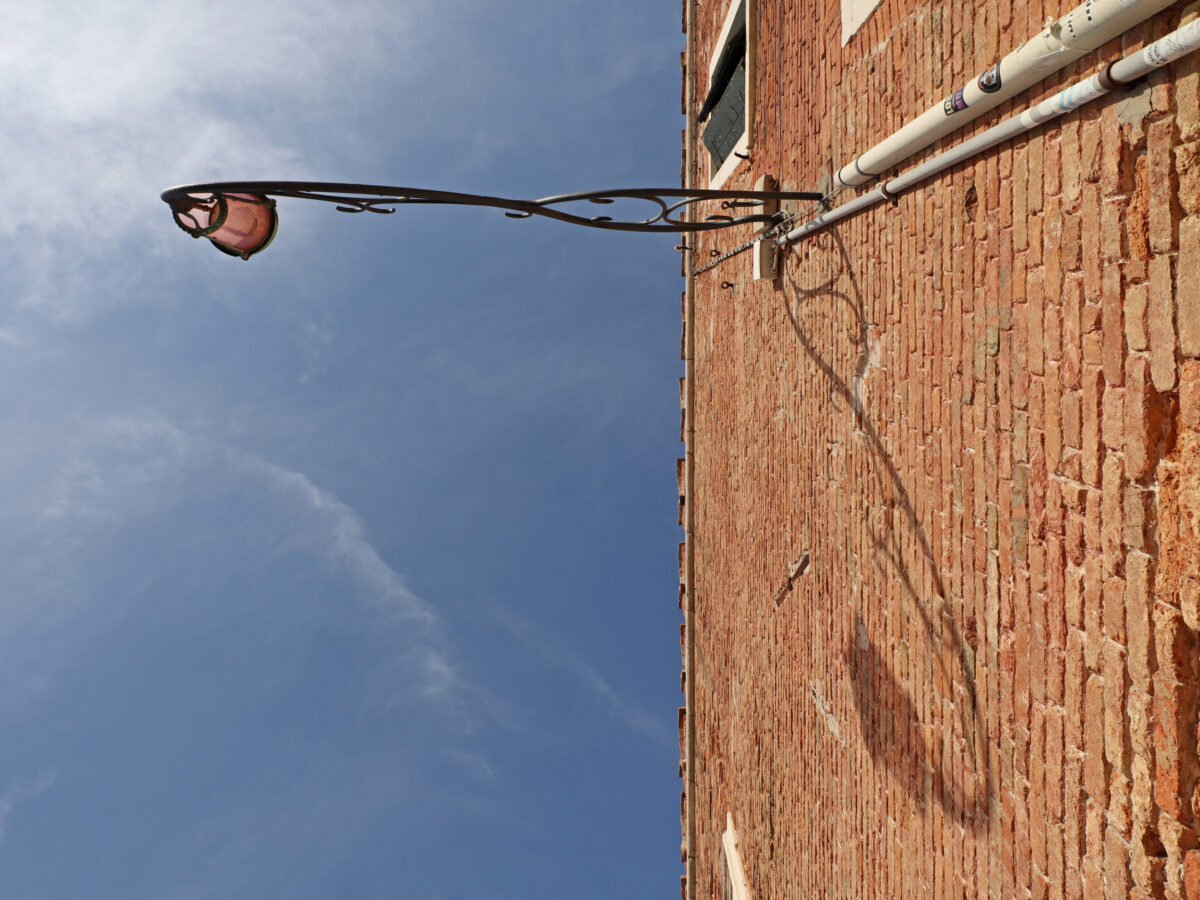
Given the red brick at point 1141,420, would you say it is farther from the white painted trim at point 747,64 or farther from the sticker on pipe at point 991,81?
the white painted trim at point 747,64

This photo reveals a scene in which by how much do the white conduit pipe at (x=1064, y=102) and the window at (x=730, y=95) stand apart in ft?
9.26

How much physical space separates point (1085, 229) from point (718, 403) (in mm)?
5015

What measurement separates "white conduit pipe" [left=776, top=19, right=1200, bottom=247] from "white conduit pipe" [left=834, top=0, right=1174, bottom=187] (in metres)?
0.09

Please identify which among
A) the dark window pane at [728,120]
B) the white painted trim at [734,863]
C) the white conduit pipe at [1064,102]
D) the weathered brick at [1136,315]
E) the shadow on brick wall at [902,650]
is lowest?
the white painted trim at [734,863]

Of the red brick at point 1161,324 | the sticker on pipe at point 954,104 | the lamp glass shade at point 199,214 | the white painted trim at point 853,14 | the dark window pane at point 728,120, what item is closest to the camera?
the red brick at point 1161,324

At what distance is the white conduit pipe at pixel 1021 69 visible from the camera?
2.00 metres

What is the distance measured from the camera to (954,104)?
109 inches

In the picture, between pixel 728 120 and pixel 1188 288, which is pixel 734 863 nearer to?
pixel 1188 288

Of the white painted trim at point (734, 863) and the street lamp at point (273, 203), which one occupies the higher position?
the street lamp at point (273, 203)

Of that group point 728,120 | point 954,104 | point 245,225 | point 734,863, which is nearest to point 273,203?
point 245,225

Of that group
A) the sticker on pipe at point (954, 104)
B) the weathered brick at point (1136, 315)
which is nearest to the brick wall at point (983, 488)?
the weathered brick at point (1136, 315)

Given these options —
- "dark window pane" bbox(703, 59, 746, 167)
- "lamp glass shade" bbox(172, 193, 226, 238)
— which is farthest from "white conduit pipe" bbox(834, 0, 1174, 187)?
"lamp glass shade" bbox(172, 193, 226, 238)

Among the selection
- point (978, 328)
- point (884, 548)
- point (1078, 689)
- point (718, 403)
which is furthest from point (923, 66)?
point (718, 403)

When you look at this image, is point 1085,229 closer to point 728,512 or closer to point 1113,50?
point 1113,50
